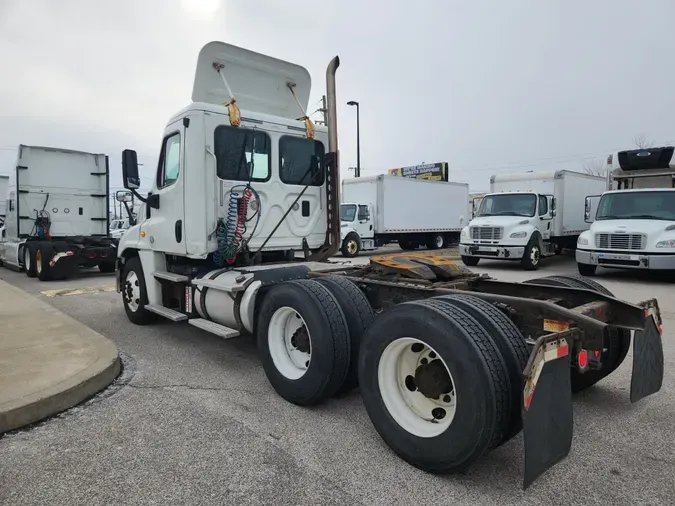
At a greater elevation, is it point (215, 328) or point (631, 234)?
point (631, 234)

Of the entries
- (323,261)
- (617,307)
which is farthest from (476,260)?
(617,307)

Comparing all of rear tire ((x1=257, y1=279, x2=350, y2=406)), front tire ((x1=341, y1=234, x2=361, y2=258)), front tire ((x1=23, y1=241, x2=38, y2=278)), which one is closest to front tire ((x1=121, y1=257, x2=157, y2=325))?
rear tire ((x1=257, y1=279, x2=350, y2=406))

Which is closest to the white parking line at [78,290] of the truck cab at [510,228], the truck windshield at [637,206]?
the truck cab at [510,228]

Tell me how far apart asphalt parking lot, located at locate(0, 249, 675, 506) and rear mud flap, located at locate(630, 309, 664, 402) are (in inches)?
13.4

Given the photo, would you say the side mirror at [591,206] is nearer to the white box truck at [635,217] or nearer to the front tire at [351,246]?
the white box truck at [635,217]

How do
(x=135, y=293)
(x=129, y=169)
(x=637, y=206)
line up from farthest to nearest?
(x=637, y=206) < (x=135, y=293) < (x=129, y=169)

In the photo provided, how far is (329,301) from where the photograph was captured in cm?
384

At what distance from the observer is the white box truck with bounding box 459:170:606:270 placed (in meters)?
14.9

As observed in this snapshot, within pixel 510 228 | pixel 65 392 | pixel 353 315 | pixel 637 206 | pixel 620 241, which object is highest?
pixel 637 206

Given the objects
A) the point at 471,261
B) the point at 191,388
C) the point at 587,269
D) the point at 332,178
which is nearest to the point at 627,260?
the point at 587,269

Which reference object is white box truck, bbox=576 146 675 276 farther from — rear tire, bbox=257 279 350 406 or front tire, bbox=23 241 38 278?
front tire, bbox=23 241 38 278

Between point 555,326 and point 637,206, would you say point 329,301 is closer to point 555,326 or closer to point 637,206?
point 555,326

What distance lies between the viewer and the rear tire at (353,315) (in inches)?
149

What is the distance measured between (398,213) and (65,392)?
19073mm
